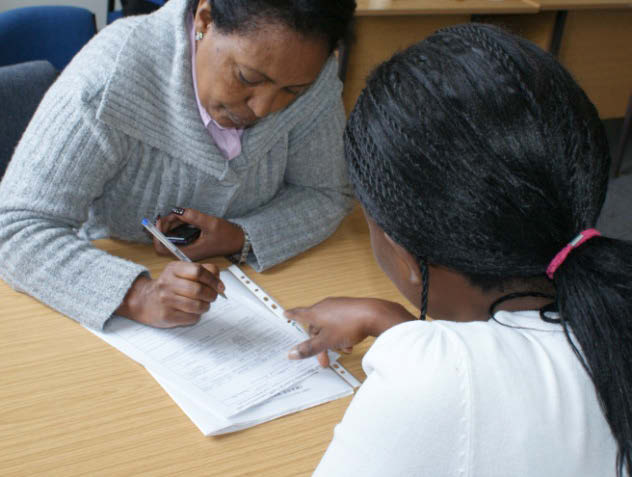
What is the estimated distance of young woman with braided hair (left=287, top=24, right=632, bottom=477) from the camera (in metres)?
0.65

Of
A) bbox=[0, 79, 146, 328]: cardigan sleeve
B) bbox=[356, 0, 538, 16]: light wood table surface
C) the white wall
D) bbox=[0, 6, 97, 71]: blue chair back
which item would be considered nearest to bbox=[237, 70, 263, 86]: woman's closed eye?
bbox=[0, 79, 146, 328]: cardigan sleeve

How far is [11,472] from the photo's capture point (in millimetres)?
860

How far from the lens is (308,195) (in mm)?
1544

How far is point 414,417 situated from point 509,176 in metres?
0.26

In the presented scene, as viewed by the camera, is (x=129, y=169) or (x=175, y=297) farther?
(x=129, y=169)

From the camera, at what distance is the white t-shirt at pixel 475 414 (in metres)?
0.64

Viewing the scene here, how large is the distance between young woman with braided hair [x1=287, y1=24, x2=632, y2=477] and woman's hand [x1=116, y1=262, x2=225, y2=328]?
1.50ft

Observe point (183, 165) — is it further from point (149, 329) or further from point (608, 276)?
point (608, 276)

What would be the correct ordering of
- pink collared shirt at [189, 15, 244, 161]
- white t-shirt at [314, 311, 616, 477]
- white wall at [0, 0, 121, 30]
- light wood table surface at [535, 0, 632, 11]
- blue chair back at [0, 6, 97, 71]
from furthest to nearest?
1. white wall at [0, 0, 121, 30]
2. light wood table surface at [535, 0, 632, 11]
3. blue chair back at [0, 6, 97, 71]
4. pink collared shirt at [189, 15, 244, 161]
5. white t-shirt at [314, 311, 616, 477]

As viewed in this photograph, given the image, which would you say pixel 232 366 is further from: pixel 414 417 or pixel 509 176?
pixel 509 176

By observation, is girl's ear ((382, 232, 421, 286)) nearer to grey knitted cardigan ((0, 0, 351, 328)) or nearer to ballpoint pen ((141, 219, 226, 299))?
ballpoint pen ((141, 219, 226, 299))

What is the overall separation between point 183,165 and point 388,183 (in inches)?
27.2

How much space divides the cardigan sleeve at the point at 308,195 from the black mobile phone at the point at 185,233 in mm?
107

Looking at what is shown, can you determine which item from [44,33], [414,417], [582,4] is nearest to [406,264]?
[414,417]
